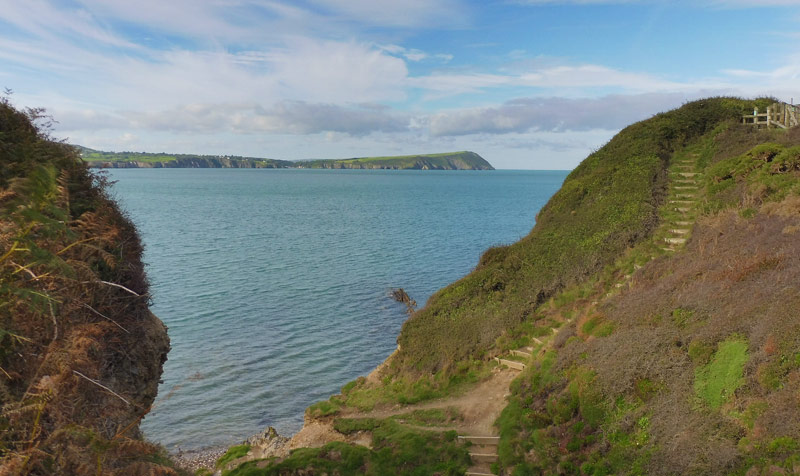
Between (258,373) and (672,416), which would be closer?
(672,416)

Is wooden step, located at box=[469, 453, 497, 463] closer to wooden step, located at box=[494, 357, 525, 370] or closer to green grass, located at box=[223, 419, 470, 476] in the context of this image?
green grass, located at box=[223, 419, 470, 476]

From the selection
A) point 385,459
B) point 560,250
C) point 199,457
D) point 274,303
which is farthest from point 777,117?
point 199,457

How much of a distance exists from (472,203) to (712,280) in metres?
137

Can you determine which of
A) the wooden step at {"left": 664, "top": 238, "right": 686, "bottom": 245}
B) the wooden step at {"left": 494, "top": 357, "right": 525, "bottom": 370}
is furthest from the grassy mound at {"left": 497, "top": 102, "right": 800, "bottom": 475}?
the wooden step at {"left": 664, "top": 238, "right": 686, "bottom": 245}

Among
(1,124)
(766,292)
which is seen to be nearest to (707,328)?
(766,292)

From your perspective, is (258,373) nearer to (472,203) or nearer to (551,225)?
(551,225)

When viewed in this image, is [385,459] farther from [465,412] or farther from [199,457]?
[199,457]

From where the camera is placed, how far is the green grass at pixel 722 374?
14.9m

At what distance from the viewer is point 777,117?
43031mm

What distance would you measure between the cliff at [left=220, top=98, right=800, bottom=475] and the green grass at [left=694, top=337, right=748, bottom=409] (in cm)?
6

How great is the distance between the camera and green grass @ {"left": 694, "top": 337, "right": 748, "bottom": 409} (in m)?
14.9

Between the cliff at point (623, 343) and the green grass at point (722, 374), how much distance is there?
56 mm

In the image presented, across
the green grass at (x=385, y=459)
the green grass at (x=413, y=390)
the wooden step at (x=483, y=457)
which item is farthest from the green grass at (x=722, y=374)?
the green grass at (x=413, y=390)

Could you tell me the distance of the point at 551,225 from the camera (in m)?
40.4
